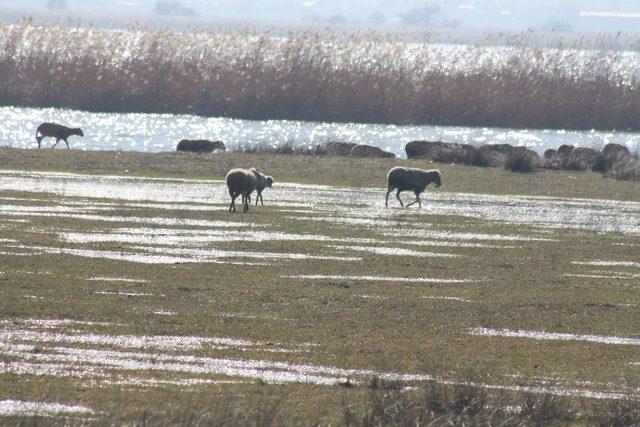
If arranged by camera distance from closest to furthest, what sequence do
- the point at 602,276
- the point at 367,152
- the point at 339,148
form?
the point at 602,276 → the point at 367,152 → the point at 339,148

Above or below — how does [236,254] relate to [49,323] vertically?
below

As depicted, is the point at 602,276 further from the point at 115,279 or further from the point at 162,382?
the point at 162,382

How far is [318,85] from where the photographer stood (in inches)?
2392

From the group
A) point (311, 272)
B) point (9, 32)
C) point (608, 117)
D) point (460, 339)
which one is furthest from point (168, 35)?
point (460, 339)

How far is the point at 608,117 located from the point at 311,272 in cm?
4570

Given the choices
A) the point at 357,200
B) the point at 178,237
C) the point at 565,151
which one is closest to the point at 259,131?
the point at 565,151

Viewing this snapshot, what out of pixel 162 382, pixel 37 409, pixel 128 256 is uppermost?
pixel 37 409

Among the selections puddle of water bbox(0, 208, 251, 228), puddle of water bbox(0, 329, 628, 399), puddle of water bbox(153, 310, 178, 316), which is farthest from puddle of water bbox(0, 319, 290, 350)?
puddle of water bbox(0, 208, 251, 228)

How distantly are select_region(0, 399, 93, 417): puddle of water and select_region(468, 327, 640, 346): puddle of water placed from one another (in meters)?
5.82

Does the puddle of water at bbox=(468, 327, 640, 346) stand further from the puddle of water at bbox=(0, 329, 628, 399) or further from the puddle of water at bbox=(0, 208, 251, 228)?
the puddle of water at bbox=(0, 208, 251, 228)

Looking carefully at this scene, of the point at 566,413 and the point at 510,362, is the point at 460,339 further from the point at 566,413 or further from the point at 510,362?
the point at 566,413

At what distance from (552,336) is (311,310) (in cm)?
278

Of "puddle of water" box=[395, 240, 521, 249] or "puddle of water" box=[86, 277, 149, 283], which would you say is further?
"puddle of water" box=[395, 240, 521, 249]

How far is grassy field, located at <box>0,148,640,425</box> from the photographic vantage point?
33.0 feet
